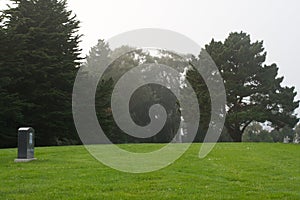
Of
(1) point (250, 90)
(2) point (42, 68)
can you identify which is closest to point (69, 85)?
(2) point (42, 68)

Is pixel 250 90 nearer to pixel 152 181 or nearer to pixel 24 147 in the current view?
pixel 24 147

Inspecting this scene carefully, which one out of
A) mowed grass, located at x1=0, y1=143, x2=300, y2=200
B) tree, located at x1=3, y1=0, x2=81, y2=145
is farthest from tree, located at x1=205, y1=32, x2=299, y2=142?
mowed grass, located at x1=0, y1=143, x2=300, y2=200

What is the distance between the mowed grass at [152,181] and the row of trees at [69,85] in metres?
18.7

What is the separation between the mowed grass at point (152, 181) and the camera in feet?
30.3

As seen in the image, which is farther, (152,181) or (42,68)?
(42,68)

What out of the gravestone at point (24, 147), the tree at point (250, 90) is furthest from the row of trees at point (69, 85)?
the gravestone at point (24, 147)

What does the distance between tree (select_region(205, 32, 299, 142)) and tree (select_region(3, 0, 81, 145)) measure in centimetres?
1746

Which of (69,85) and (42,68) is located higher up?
(42,68)

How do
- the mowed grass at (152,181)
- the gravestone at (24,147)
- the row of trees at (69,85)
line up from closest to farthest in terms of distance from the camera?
1. the mowed grass at (152,181)
2. the gravestone at (24,147)
3. the row of trees at (69,85)

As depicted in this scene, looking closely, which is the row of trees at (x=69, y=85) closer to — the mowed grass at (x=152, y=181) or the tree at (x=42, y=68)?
the tree at (x=42, y=68)

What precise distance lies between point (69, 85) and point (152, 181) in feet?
90.2

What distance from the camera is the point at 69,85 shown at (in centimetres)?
3731

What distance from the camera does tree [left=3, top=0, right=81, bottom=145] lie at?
34.0m

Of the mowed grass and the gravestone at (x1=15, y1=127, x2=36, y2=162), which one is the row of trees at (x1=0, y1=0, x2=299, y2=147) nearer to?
the gravestone at (x1=15, y1=127, x2=36, y2=162)
